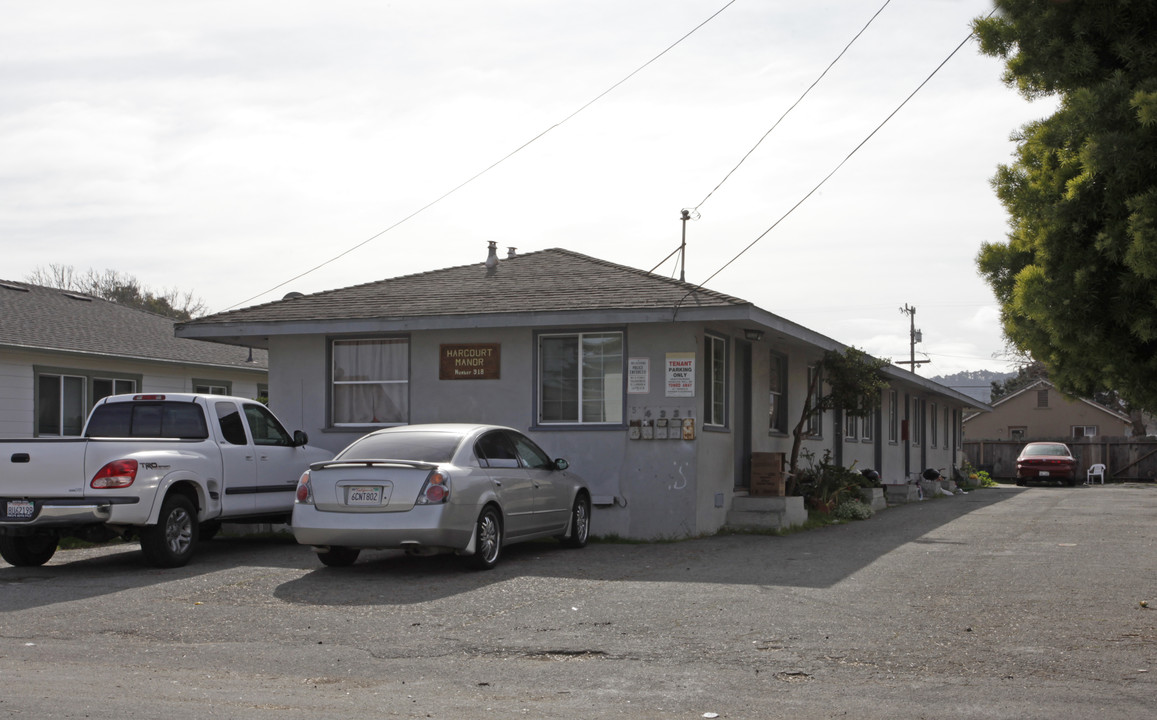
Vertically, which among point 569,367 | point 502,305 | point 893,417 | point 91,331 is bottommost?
point 893,417

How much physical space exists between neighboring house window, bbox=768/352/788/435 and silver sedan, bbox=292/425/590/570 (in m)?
8.00

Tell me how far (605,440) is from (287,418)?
4926 millimetres

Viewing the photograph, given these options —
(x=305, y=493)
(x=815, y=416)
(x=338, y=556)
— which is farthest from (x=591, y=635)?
(x=815, y=416)

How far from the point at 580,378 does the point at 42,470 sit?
6.96 m

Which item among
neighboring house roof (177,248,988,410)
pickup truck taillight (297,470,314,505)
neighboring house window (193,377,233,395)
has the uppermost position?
neighboring house roof (177,248,988,410)

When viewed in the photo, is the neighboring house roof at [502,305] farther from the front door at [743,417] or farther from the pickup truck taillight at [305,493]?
the pickup truck taillight at [305,493]

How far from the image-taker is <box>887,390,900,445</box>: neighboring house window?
98.2 feet

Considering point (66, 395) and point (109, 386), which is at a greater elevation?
point (109, 386)

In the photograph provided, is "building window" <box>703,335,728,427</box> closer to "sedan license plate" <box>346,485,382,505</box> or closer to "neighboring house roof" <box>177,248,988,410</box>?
"neighboring house roof" <box>177,248,988,410</box>

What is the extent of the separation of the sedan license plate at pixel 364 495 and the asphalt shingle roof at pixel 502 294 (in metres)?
4.65

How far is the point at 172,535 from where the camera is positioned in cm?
1251

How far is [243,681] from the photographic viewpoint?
727 centimetres

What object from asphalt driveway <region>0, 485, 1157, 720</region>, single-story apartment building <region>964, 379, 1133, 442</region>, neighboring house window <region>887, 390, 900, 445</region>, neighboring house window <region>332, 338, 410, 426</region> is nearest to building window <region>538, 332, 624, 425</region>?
neighboring house window <region>332, 338, 410, 426</region>

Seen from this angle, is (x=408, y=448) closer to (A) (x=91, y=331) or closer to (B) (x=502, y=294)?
(B) (x=502, y=294)
